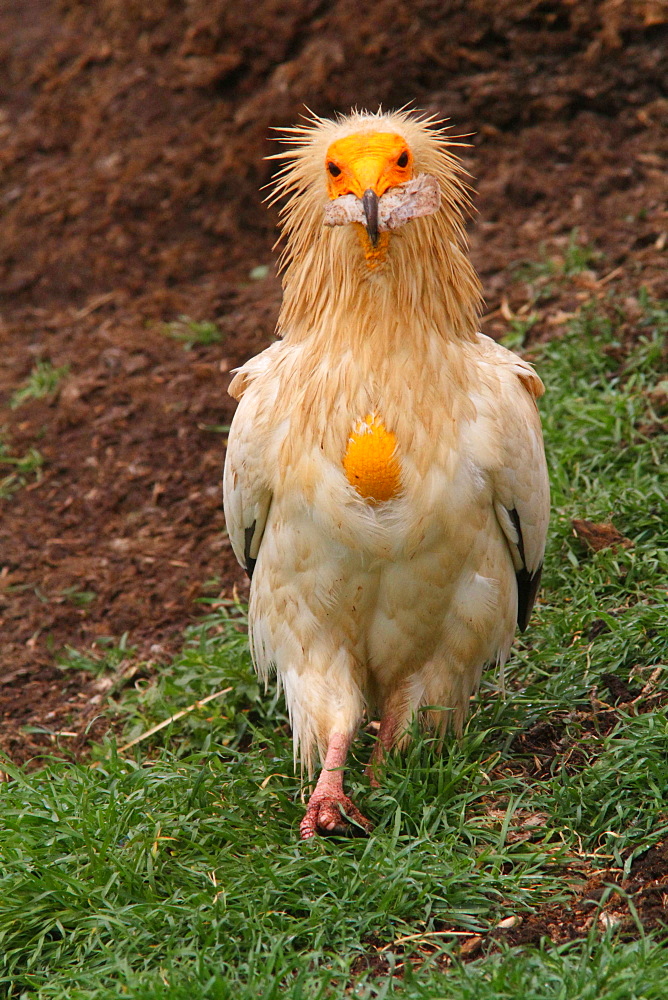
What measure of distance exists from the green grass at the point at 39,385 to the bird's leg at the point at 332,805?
12.4 feet

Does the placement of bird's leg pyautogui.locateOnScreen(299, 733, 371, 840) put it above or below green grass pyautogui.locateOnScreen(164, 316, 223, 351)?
below

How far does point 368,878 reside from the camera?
10.8 ft

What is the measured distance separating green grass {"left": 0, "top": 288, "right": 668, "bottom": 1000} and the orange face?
1804 millimetres

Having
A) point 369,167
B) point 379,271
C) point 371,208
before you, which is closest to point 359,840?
point 379,271

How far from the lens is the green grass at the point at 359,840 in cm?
299

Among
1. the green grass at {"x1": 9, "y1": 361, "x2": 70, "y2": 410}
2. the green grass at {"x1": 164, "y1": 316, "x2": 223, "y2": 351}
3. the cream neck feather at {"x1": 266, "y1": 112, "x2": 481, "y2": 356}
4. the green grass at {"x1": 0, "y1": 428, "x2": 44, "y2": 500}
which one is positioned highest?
the cream neck feather at {"x1": 266, "y1": 112, "x2": 481, "y2": 356}

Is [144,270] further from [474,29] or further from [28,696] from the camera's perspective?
[28,696]

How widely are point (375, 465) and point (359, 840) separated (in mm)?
1165

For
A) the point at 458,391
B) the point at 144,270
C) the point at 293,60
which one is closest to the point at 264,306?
the point at 144,270

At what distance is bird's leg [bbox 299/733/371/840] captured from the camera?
Answer: 3570 mm

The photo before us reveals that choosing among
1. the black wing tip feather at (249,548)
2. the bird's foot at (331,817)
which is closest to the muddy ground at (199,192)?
the black wing tip feather at (249,548)

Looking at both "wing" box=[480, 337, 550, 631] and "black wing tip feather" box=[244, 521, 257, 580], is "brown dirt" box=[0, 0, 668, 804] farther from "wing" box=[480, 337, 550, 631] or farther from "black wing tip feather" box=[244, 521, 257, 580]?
"wing" box=[480, 337, 550, 631]

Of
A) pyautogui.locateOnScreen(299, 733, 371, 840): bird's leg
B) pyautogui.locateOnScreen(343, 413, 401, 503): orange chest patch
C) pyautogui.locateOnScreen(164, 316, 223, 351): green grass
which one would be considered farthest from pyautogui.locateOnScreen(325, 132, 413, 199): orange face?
pyautogui.locateOnScreen(164, 316, 223, 351): green grass

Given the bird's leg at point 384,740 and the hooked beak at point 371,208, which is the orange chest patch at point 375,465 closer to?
the hooked beak at point 371,208
